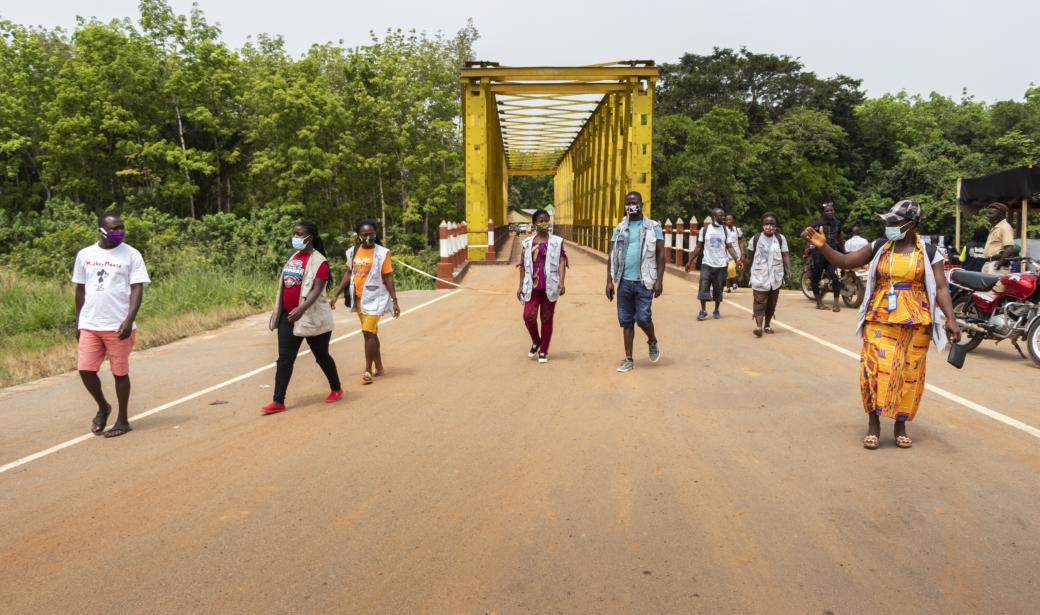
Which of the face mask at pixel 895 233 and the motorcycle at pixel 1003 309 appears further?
the motorcycle at pixel 1003 309

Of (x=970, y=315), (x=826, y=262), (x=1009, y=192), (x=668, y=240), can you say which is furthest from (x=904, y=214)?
(x=668, y=240)

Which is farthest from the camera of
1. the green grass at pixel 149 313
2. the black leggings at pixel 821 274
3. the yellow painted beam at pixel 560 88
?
the yellow painted beam at pixel 560 88

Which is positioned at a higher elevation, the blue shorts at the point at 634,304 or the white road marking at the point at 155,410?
the blue shorts at the point at 634,304

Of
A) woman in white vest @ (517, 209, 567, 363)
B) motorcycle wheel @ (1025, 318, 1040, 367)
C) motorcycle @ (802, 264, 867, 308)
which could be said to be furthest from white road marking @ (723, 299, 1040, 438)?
motorcycle @ (802, 264, 867, 308)

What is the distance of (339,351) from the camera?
9117mm

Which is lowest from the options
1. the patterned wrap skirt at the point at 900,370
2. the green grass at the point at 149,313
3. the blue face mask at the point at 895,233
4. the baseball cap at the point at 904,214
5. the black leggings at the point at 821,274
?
the green grass at the point at 149,313

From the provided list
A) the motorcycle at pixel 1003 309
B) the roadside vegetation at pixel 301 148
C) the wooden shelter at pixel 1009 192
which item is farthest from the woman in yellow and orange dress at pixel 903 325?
the roadside vegetation at pixel 301 148

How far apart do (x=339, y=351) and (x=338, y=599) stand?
21.0 feet

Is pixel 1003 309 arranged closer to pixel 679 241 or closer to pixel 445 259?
pixel 445 259

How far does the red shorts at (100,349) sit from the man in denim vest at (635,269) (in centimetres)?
A: 417

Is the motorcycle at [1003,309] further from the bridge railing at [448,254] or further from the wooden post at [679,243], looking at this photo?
the wooden post at [679,243]

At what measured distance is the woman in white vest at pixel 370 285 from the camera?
7.25 m

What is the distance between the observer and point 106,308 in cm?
553

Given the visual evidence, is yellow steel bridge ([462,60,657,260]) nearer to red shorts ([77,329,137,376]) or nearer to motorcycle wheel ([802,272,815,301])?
motorcycle wheel ([802,272,815,301])
